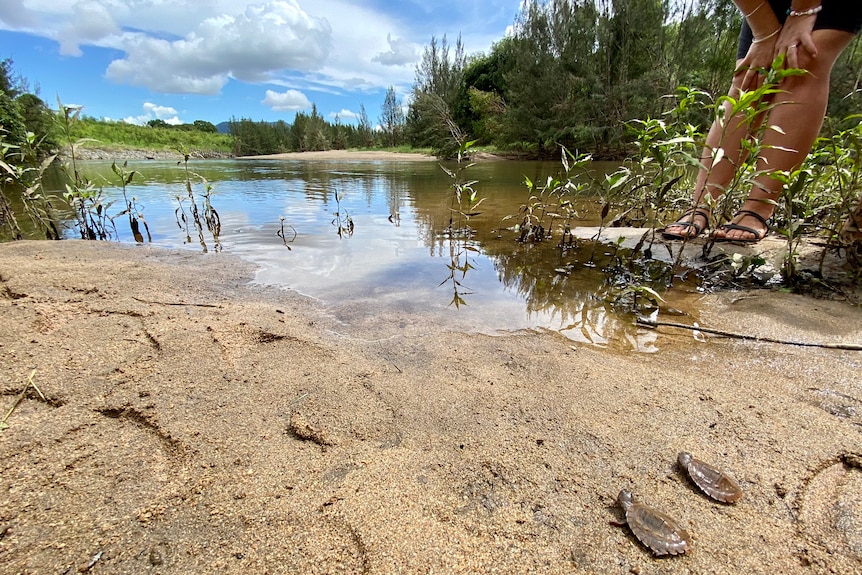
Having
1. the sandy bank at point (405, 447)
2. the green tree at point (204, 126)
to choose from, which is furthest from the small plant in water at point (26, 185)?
the green tree at point (204, 126)

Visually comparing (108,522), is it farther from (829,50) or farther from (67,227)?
(67,227)

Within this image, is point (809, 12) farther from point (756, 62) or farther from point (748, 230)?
point (748, 230)

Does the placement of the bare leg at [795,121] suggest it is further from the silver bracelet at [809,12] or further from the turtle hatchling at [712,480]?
the turtle hatchling at [712,480]

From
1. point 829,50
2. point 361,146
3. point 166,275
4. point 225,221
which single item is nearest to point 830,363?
point 829,50

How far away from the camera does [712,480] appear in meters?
0.91

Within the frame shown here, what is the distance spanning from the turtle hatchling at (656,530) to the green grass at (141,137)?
44.5 m

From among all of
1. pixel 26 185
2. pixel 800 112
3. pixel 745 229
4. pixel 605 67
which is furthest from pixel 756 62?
pixel 605 67

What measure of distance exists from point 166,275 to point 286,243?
46.9 inches

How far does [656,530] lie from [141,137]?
52.8 metres

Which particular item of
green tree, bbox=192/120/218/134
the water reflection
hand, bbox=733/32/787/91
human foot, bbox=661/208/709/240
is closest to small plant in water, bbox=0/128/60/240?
the water reflection

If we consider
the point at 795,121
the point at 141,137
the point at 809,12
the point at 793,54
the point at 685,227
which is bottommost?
the point at 685,227

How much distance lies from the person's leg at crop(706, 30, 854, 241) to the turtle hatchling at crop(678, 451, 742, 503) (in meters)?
1.83

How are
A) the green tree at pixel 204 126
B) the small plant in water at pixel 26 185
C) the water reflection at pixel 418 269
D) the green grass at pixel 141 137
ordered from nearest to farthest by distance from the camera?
the water reflection at pixel 418 269
the small plant in water at pixel 26 185
the green grass at pixel 141 137
the green tree at pixel 204 126

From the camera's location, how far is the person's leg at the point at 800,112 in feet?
6.95
